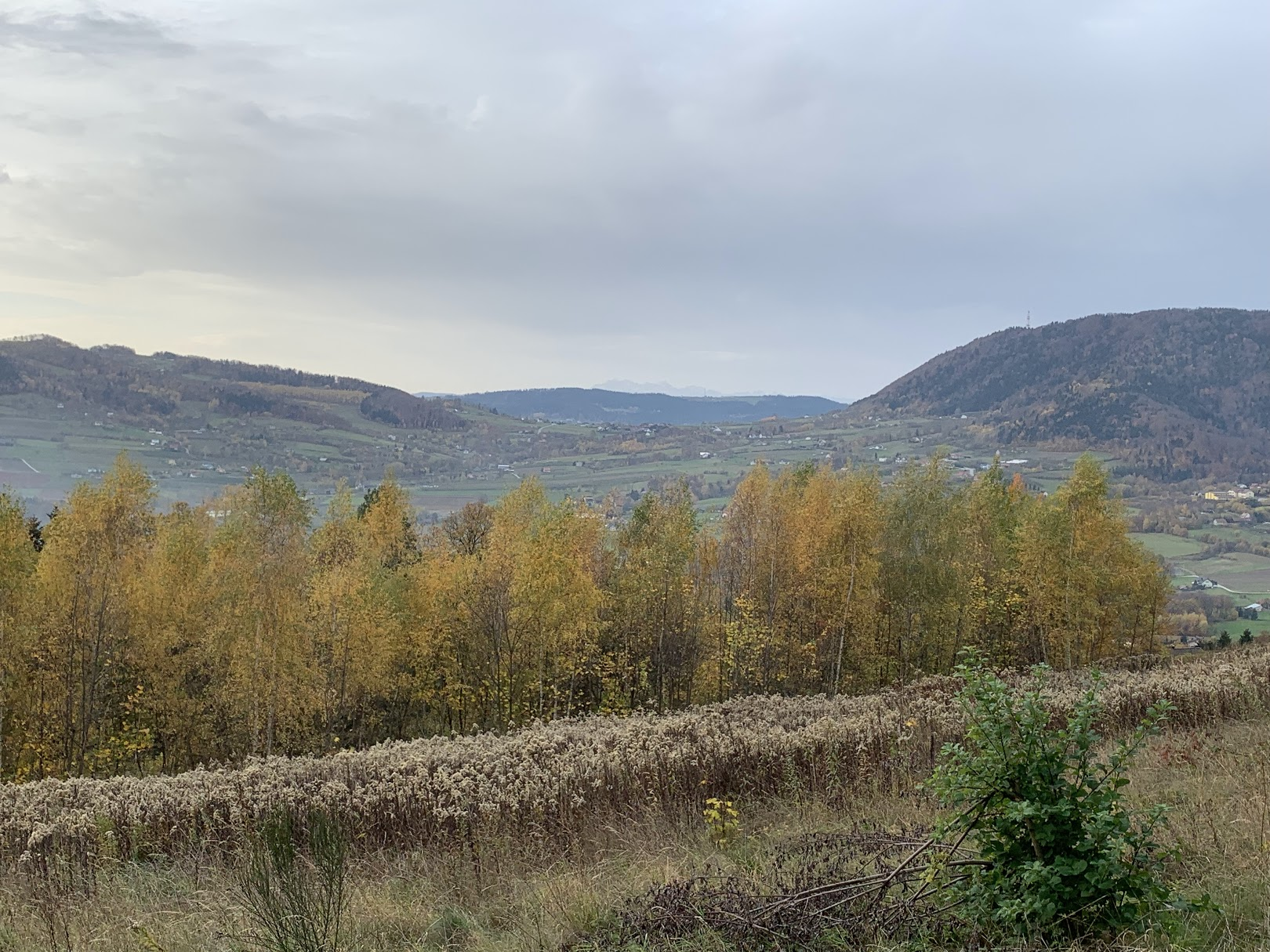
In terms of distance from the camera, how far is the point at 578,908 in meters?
5.56

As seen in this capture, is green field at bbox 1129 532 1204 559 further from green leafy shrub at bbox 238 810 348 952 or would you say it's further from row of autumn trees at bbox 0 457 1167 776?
green leafy shrub at bbox 238 810 348 952

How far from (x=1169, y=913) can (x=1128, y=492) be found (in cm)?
20425

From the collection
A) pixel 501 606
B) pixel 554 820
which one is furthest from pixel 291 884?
pixel 501 606

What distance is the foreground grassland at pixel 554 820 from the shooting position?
18.3ft

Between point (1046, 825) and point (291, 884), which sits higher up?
point (1046, 825)

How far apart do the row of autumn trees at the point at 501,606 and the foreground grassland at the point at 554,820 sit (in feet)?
47.9

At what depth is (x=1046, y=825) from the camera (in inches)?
158

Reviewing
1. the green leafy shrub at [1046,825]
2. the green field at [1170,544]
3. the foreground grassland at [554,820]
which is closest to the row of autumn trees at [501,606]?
the foreground grassland at [554,820]

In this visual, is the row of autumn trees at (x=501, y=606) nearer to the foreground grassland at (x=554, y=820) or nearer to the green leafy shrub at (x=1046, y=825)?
the foreground grassland at (x=554, y=820)

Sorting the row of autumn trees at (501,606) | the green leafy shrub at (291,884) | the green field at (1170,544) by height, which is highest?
the green leafy shrub at (291,884)

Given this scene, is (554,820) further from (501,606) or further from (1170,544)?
(1170,544)

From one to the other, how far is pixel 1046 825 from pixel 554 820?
6052 millimetres

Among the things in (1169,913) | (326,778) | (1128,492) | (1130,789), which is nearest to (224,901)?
(326,778)

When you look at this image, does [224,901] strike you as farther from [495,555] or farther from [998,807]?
[495,555]
